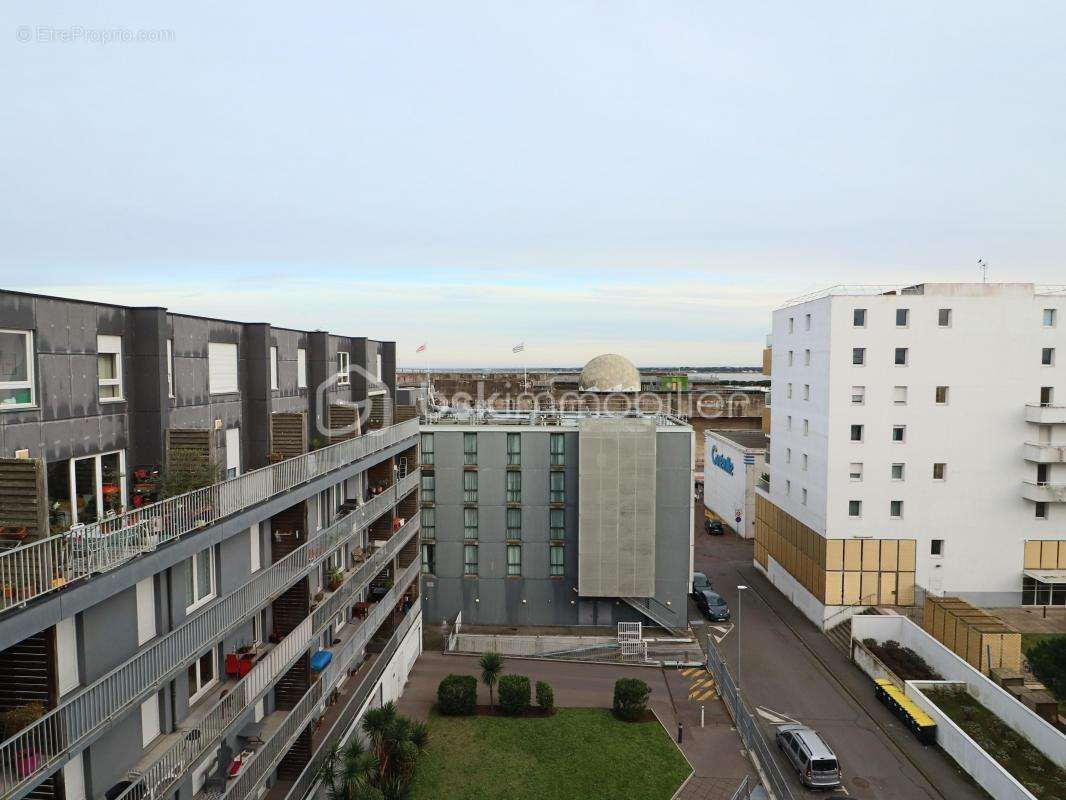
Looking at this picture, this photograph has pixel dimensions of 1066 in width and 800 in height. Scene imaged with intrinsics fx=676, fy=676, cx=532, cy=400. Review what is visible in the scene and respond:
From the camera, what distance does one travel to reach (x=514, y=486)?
35969 mm

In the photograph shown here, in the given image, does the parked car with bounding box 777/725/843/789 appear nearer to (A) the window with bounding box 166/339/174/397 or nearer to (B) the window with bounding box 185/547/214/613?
(B) the window with bounding box 185/547/214/613

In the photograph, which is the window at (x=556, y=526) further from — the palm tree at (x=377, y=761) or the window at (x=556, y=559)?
the palm tree at (x=377, y=761)

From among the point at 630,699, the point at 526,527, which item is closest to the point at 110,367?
the point at 630,699

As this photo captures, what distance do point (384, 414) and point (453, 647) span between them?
1219 centimetres

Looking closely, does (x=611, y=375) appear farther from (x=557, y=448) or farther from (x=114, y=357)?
(x=114, y=357)

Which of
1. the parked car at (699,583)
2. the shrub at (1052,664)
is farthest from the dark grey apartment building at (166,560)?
the shrub at (1052,664)

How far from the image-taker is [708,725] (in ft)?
87.4

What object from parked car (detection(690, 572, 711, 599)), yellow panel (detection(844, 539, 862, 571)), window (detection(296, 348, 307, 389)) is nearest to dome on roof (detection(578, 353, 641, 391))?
parked car (detection(690, 572, 711, 599))

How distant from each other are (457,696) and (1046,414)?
31810 millimetres

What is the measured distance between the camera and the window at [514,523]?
3597 centimetres

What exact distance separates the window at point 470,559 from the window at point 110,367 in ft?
76.5

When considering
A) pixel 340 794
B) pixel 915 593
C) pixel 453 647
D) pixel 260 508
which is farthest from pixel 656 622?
pixel 260 508

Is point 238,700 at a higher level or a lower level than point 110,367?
lower

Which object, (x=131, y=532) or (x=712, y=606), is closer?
(x=131, y=532)
